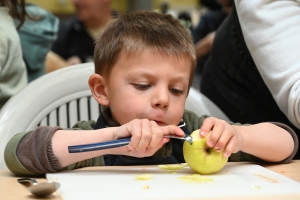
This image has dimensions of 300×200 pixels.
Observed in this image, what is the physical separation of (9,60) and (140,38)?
446mm

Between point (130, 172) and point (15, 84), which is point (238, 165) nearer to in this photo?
point (130, 172)

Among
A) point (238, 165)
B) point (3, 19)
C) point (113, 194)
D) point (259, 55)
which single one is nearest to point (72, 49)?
point (3, 19)

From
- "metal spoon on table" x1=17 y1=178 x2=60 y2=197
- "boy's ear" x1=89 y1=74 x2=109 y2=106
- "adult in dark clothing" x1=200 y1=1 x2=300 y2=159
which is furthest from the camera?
"adult in dark clothing" x1=200 y1=1 x2=300 y2=159

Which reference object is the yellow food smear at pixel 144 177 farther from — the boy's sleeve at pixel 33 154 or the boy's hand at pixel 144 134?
the boy's sleeve at pixel 33 154

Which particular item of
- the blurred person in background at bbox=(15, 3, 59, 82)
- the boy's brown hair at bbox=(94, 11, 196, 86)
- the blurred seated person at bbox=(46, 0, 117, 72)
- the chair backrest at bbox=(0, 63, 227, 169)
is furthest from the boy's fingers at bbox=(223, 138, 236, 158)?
the blurred seated person at bbox=(46, 0, 117, 72)

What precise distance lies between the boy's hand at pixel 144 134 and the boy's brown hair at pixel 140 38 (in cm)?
21

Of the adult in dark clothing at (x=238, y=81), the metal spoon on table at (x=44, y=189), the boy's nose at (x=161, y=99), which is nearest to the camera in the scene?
the metal spoon on table at (x=44, y=189)

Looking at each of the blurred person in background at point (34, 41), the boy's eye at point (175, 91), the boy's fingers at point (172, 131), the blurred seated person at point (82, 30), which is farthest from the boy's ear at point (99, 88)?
the blurred seated person at point (82, 30)

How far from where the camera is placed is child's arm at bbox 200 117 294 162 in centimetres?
88

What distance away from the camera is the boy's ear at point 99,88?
1.09 metres

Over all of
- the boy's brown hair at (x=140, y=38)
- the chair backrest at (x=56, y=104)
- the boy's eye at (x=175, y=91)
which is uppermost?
the boy's brown hair at (x=140, y=38)

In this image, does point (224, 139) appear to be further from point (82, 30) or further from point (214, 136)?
point (82, 30)

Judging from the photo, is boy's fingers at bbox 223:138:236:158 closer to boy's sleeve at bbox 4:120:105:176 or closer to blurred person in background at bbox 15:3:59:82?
boy's sleeve at bbox 4:120:105:176

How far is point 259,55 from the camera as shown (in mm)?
1183
